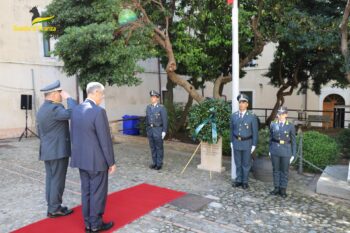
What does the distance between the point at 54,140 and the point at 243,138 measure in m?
3.37

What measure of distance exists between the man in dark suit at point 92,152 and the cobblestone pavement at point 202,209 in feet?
1.73

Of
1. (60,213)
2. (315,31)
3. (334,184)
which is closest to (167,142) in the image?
(315,31)

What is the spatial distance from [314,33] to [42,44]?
11.0 m

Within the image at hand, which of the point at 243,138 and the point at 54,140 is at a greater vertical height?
the point at 54,140

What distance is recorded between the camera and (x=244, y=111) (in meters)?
6.27

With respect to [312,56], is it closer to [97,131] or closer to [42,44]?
[97,131]

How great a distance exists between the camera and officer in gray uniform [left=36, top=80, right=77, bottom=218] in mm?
4562

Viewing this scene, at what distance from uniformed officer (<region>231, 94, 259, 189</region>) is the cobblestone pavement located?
1.14 feet

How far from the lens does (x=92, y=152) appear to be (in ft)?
13.5

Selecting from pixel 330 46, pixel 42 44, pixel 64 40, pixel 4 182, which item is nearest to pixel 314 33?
pixel 330 46

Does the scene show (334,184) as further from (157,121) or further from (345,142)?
(345,142)

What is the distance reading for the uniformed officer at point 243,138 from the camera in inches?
243

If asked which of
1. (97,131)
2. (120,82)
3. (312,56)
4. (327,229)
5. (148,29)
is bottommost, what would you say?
(327,229)

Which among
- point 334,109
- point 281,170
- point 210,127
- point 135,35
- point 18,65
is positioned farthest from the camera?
point 334,109
